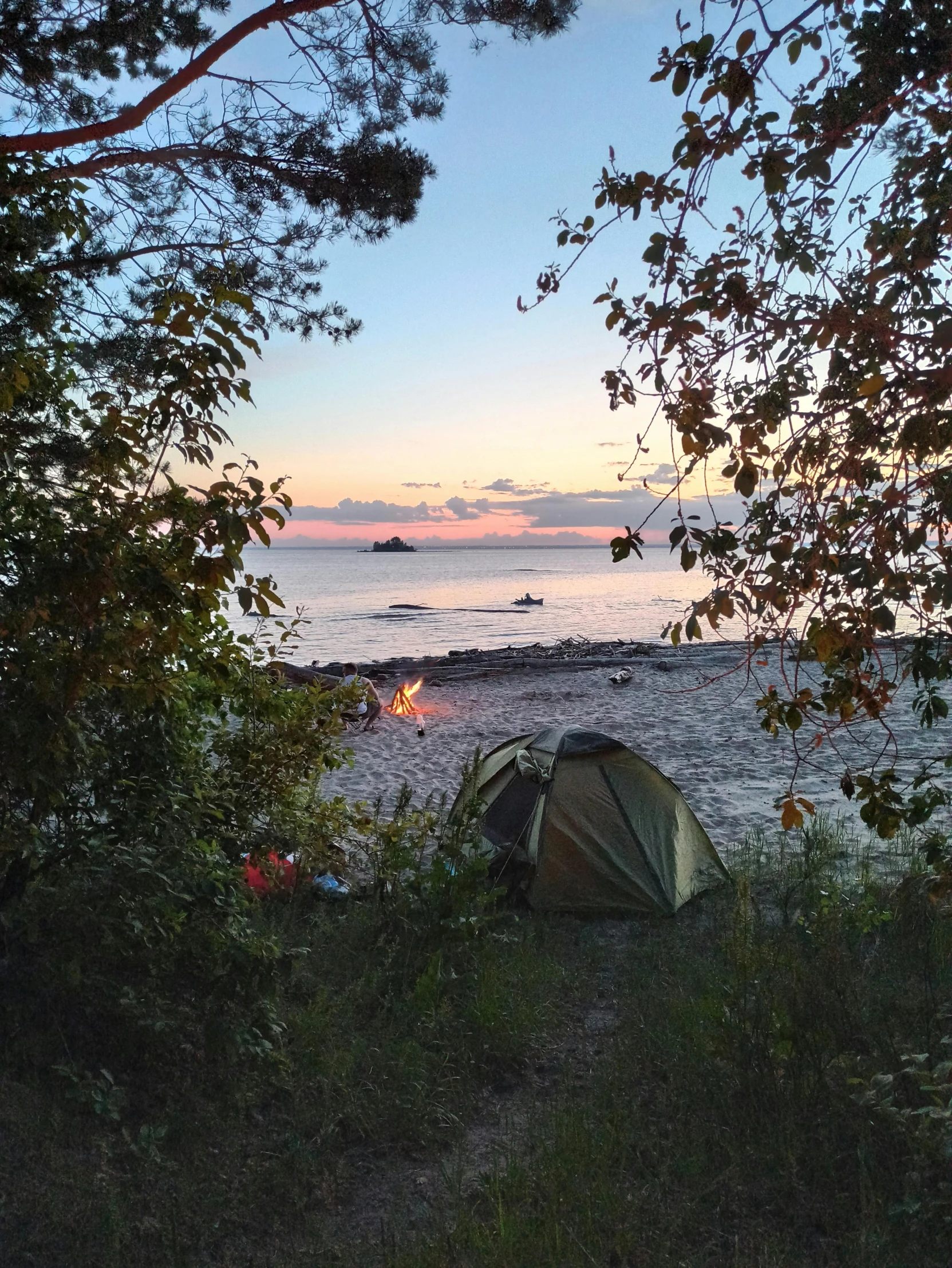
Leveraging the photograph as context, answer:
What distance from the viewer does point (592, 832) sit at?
8.19m

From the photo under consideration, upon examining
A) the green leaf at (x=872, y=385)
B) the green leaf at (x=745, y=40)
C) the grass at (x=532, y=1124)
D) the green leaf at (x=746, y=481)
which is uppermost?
the green leaf at (x=745, y=40)

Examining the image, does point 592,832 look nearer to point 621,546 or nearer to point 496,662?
point 621,546

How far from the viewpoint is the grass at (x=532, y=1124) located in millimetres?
3514

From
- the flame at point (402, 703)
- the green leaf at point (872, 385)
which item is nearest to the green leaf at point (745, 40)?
the green leaf at point (872, 385)

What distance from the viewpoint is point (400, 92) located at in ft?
22.6

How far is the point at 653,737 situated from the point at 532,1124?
40.2ft

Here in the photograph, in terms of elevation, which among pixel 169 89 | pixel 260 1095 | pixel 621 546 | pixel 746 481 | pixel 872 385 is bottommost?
pixel 260 1095

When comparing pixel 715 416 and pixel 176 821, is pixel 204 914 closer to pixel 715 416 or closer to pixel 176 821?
pixel 176 821

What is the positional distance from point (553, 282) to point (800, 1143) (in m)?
3.92

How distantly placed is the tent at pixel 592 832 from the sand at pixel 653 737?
115cm

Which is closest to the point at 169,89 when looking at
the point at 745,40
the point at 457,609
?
the point at 745,40

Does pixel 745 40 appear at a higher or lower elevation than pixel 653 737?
higher

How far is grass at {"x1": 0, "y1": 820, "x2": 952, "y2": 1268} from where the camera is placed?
3514 millimetres

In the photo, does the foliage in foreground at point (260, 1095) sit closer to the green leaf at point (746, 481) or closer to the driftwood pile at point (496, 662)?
the green leaf at point (746, 481)
